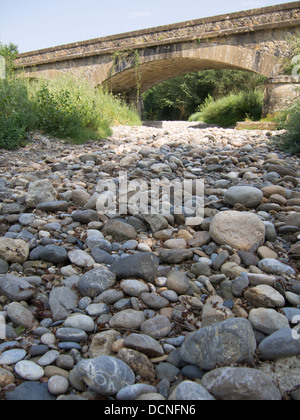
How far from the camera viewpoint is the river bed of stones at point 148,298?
3.92ft

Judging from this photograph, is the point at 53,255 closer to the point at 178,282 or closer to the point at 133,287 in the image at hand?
the point at 133,287

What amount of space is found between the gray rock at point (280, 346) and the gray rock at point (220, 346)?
1.8 inches

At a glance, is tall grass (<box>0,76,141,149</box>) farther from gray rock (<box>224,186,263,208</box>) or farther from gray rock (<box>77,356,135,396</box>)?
gray rock (<box>77,356,135,396</box>)

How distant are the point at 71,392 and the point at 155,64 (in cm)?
1212

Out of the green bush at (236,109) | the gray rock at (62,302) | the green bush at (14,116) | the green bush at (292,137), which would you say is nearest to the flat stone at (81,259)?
the gray rock at (62,302)

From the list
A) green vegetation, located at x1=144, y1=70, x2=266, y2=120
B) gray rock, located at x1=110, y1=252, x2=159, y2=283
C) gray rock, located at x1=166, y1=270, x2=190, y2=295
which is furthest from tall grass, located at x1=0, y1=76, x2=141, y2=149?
green vegetation, located at x1=144, y1=70, x2=266, y2=120

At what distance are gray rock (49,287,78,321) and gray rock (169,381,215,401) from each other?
0.69m

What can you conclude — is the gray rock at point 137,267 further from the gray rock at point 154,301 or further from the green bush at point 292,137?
the green bush at point 292,137

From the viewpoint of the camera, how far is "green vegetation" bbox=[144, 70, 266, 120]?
20.2 metres

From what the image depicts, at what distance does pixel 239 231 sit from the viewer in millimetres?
2152

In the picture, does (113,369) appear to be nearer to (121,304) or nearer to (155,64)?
(121,304)

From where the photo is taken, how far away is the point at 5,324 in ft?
4.89
